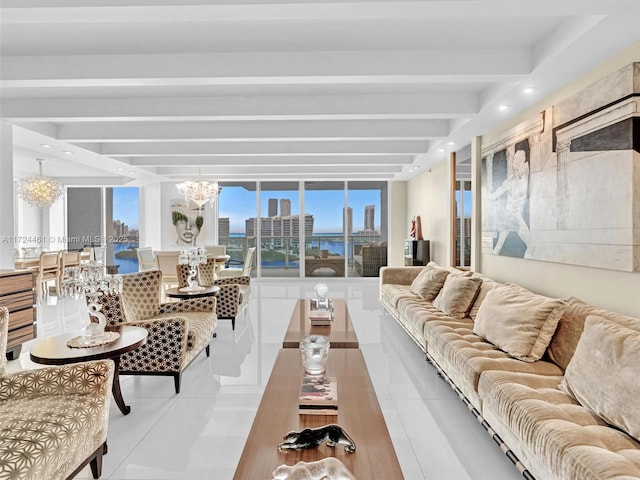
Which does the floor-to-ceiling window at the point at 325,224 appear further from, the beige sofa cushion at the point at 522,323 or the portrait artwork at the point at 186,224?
the beige sofa cushion at the point at 522,323

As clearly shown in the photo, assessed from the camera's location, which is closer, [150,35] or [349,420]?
[349,420]

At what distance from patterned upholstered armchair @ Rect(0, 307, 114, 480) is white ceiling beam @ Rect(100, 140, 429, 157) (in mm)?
4514

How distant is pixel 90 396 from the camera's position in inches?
77.2

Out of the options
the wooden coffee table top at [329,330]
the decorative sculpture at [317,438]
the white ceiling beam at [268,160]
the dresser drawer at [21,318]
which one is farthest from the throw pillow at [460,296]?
the dresser drawer at [21,318]

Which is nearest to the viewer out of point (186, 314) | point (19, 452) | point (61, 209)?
A: point (19, 452)

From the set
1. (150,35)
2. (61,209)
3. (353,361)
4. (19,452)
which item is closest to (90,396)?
A: (19,452)

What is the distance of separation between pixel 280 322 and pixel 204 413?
2725 mm

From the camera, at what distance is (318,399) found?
1.89 metres

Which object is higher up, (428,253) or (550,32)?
(550,32)

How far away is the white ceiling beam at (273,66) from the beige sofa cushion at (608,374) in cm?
213

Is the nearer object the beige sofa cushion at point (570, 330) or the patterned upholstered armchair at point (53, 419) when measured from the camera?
the patterned upholstered armchair at point (53, 419)

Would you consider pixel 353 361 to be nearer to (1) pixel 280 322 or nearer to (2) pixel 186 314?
(2) pixel 186 314

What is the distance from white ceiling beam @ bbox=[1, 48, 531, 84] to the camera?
3.12m

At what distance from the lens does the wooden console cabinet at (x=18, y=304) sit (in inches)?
159
